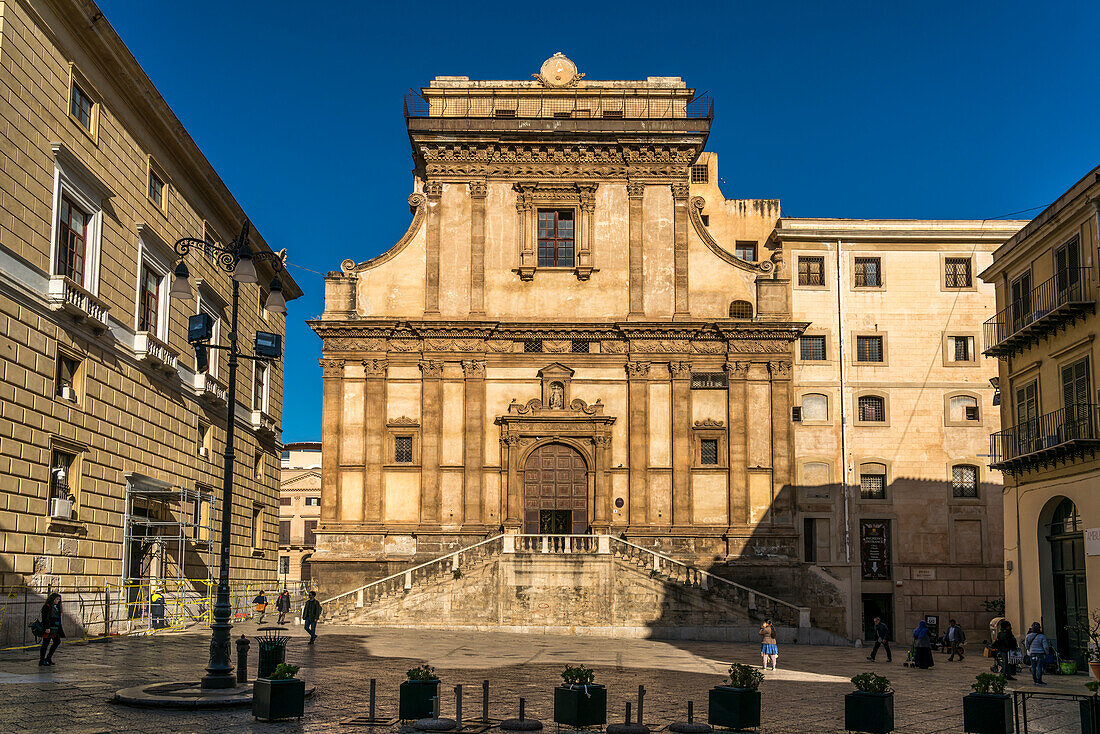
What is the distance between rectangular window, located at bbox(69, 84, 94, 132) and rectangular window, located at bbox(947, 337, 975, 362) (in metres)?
36.8

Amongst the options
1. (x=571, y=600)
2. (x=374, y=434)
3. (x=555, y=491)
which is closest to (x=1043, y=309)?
(x=571, y=600)

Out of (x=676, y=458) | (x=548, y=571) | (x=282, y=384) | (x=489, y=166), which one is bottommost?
(x=548, y=571)

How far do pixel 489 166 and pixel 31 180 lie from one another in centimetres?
2363

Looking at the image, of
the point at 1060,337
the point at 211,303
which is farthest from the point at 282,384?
the point at 1060,337

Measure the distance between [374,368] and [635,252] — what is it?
12.1 m

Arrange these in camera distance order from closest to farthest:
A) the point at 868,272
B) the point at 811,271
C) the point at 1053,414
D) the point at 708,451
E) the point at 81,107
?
1. the point at 81,107
2. the point at 1053,414
3. the point at 708,451
4. the point at 811,271
5. the point at 868,272

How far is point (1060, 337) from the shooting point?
32781mm

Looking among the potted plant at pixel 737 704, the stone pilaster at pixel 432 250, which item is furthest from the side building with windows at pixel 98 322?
the potted plant at pixel 737 704

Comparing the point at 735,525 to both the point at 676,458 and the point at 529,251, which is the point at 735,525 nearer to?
the point at 676,458

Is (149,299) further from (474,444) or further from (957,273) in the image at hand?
(957,273)

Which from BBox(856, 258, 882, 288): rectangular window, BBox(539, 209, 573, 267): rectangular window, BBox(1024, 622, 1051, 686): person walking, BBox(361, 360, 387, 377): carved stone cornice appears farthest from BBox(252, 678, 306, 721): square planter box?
BBox(856, 258, 882, 288): rectangular window

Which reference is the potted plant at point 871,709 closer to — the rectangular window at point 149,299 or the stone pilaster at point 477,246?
the rectangular window at point 149,299

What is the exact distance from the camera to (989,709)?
17.0 meters

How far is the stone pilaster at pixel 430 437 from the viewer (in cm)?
4562
